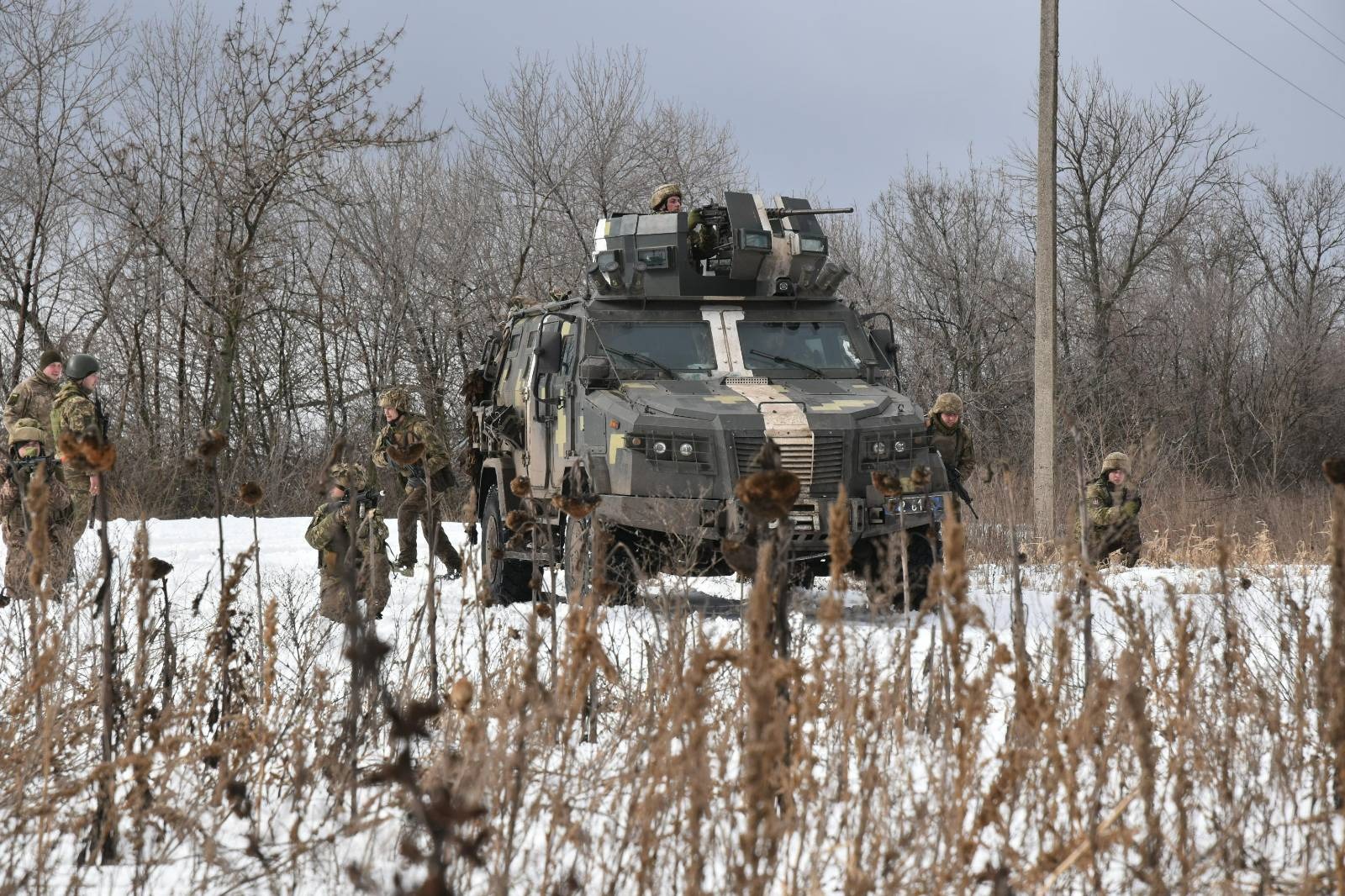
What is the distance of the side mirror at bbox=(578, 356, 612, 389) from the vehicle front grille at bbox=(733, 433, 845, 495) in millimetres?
1015

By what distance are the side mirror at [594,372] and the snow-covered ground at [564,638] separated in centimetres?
123

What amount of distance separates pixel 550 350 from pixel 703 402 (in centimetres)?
120

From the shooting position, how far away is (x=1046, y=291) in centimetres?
1225

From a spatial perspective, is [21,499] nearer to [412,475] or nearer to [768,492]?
[412,475]

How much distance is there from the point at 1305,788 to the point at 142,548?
9.78 feet

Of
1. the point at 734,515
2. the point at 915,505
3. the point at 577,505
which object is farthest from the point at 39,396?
the point at 577,505

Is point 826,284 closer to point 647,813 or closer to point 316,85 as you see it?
point 647,813

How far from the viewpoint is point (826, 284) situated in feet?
29.5

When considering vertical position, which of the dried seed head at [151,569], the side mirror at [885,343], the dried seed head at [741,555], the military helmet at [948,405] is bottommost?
the dried seed head at [151,569]

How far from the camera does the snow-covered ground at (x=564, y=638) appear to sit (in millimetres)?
2877

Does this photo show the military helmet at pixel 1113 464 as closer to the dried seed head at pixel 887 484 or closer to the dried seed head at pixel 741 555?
the dried seed head at pixel 887 484

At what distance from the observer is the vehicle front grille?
7523mm

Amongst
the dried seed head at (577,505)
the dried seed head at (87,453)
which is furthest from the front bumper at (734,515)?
the dried seed head at (87,453)

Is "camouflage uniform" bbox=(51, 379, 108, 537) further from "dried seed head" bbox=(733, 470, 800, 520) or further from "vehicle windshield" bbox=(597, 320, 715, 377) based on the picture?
"dried seed head" bbox=(733, 470, 800, 520)
